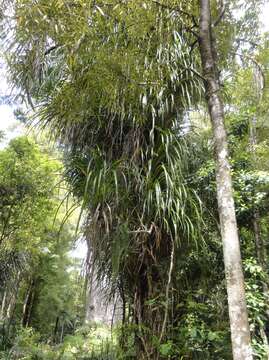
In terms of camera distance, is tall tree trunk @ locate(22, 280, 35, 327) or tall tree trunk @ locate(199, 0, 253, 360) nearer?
Result: tall tree trunk @ locate(199, 0, 253, 360)

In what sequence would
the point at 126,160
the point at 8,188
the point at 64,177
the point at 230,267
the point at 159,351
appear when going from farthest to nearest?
the point at 8,188, the point at 64,177, the point at 126,160, the point at 159,351, the point at 230,267

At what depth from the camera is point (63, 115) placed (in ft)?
11.2

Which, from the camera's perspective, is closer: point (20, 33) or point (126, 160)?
point (20, 33)

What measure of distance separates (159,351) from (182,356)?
0.20 meters

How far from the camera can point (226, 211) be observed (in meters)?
2.11

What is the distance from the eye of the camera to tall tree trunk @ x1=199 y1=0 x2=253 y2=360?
182cm

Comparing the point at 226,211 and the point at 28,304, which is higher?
the point at 28,304

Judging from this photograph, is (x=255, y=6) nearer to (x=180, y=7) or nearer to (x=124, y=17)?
(x=180, y=7)

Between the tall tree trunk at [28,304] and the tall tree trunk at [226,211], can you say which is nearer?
the tall tree trunk at [226,211]

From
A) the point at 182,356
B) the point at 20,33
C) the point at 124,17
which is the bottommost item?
the point at 182,356

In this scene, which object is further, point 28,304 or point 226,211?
point 28,304

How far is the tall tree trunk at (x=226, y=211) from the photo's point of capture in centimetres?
182

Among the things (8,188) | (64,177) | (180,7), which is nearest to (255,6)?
(180,7)

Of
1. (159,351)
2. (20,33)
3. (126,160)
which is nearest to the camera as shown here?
(20,33)
